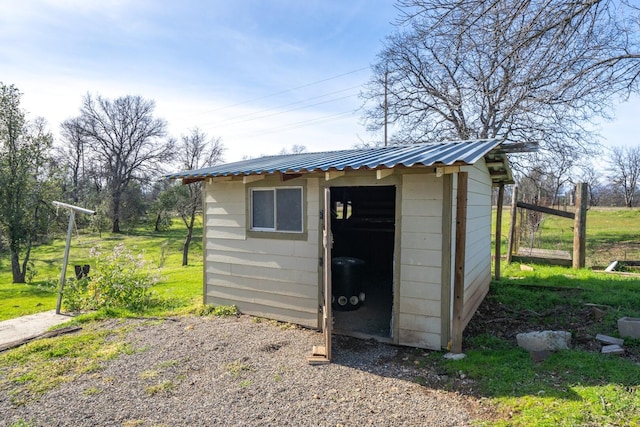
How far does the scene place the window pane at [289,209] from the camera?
17.4 feet

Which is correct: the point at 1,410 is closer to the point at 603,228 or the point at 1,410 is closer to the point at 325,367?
the point at 325,367

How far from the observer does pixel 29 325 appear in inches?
234

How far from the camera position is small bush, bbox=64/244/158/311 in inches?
269

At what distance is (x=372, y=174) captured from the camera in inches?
181

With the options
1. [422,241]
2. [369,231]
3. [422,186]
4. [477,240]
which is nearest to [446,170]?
[422,186]

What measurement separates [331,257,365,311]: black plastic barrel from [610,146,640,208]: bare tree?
131ft

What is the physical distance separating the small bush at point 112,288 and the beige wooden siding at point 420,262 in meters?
4.90

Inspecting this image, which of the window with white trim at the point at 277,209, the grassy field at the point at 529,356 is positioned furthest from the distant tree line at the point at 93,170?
the window with white trim at the point at 277,209

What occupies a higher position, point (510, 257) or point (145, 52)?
point (145, 52)

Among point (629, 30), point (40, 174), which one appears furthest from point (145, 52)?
point (629, 30)

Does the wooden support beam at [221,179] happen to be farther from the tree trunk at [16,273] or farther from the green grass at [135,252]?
the tree trunk at [16,273]

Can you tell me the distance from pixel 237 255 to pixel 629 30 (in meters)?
7.14

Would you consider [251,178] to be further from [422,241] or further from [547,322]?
[547,322]

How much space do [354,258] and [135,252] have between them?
697 inches
